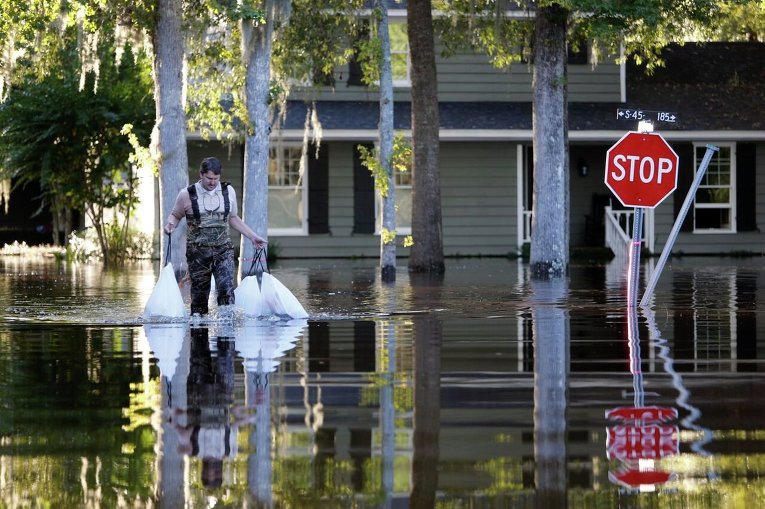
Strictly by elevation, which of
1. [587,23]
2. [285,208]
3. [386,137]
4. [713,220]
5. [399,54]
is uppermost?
[399,54]

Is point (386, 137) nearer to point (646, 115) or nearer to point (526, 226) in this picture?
point (646, 115)

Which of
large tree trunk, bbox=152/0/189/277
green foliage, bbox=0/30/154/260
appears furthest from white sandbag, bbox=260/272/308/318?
green foliage, bbox=0/30/154/260

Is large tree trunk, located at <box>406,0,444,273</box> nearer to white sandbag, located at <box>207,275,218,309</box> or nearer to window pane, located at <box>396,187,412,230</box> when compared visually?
window pane, located at <box>396,187,412,230</box>

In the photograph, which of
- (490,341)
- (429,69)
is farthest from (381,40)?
(490,341)

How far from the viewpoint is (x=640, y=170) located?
16703mm

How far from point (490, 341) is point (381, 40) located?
1297 cm

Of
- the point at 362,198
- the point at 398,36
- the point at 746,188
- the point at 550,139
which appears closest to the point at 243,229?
the point at 550,139

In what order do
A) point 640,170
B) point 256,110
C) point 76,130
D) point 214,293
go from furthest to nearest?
1. point 76,130
2. point 256,110
3. point 214,293
4. point 640,170

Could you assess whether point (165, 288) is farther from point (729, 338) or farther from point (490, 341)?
point (729, 338)

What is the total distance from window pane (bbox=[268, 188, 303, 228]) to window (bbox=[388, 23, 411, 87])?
3484 millimetres

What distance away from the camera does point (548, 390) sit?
976cm

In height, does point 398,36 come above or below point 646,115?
above

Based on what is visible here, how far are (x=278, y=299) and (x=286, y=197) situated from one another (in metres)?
18.7

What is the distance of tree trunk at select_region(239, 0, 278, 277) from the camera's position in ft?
71.8
